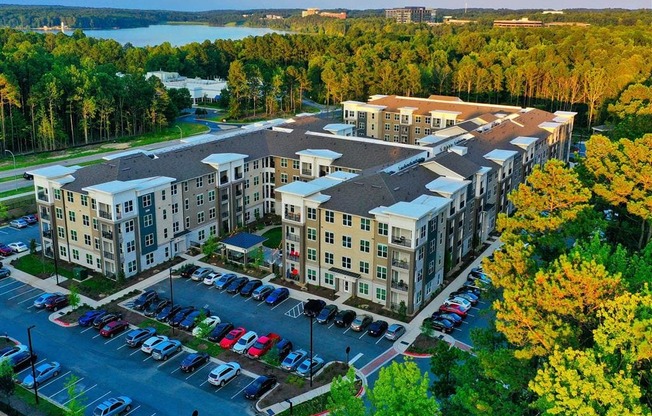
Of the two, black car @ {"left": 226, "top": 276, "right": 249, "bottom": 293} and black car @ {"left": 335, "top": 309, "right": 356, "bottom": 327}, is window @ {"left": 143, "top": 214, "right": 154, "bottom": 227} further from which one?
black car @ {"left": 335, "top": 309, "right": 356, "bottom": 327}

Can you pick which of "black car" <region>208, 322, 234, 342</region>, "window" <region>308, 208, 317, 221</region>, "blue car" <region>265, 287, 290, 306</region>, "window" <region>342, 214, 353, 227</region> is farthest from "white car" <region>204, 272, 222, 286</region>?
"window" <region>342, 214, 353, 227</region>

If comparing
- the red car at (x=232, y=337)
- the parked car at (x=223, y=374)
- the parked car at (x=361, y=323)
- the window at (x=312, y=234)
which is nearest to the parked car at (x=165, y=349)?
the red car at (x=232, y=337)

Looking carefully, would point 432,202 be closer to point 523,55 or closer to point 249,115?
point 249,115

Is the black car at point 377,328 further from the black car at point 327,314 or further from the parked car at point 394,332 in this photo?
the black car at point 327,314

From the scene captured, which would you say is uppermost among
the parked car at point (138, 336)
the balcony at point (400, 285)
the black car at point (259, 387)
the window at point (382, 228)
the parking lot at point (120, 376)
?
the window at point (382, 228)

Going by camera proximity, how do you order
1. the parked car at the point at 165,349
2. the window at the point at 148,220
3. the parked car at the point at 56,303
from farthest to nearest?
the window at the point at 148,220 → the parked car at the point at 56,303 → the parked car at the point at 165,349

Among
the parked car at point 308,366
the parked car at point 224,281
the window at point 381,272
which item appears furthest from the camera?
the parked car at point 224,281
